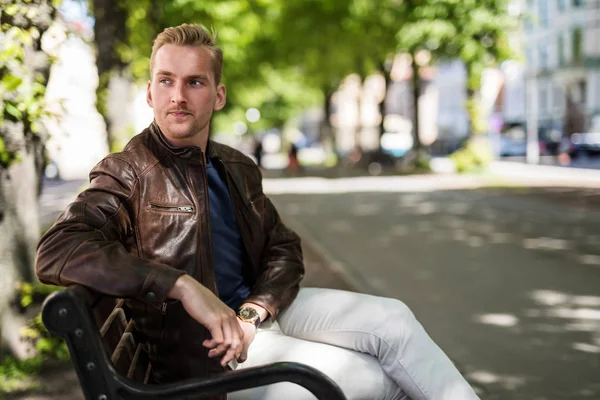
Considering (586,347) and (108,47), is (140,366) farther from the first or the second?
(108,47)

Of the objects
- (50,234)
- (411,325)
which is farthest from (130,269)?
(411,325)

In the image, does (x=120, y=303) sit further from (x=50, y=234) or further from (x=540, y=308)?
(x=540, y=308)

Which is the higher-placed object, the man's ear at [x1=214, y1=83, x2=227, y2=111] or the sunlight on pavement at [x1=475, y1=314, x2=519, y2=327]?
the man's ear at [x1=214, y1=83, x2=227, y2=111]

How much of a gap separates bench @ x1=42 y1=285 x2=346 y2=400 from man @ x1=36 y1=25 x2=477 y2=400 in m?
0.18

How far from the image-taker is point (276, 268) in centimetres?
268

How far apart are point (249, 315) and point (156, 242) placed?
0.37 m

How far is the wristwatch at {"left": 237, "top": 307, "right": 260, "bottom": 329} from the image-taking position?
8.04 ft

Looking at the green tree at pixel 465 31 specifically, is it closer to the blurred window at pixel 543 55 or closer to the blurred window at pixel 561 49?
the blurred window at pixel 561 49

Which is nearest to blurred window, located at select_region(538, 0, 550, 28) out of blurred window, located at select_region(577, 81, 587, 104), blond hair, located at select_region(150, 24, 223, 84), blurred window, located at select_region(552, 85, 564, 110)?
blurred window, located at select_region(552, 85, 564, 110)

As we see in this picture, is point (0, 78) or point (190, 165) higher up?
point (0, 78)

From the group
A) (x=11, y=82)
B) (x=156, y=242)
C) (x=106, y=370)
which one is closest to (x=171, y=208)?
(x=156, y=242)

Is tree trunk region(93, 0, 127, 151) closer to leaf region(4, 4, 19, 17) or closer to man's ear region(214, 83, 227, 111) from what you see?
leaf region(4, 4, 19, 17)

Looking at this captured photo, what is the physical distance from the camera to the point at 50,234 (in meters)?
2.07

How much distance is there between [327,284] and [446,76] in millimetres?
76449
